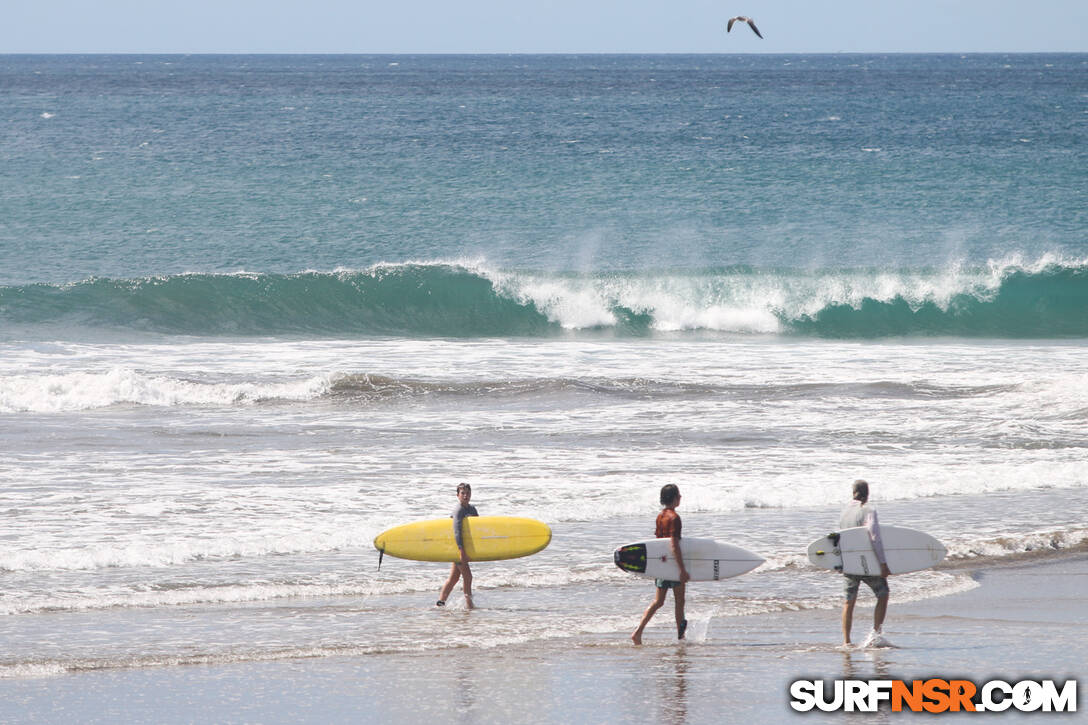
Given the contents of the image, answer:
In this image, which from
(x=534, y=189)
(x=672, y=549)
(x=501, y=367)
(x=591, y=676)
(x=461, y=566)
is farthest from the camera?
(x=534, y=189)

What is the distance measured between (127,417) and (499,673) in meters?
11.2

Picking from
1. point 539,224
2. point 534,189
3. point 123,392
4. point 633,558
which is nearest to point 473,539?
point 633,558

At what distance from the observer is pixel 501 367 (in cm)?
2233

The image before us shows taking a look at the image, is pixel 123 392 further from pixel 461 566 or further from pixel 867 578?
pixel 867 578

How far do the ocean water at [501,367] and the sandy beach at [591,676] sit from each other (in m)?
0.43

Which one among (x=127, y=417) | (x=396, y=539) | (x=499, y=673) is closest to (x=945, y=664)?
(x=499, y=673)

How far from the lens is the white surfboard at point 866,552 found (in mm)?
9180

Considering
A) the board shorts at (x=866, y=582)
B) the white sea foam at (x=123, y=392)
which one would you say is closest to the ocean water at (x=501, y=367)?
the white sea foam at (x=123, y=392)

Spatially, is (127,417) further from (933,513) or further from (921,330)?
(921,330)

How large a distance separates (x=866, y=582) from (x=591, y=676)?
7.36 ft

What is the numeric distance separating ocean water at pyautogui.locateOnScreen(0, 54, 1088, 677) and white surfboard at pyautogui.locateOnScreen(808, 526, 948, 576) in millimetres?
678

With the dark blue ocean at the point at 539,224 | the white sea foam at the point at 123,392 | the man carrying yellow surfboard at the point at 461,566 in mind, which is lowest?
the man carrying yellow surfboard at the point at 461,566

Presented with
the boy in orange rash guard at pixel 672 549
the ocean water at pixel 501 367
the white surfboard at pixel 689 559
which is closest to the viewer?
the boy in orange rash guard at pixel 672 549

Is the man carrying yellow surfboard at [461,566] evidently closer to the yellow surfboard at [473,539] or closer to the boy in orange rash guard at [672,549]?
the yellow surfboard at [473,539]
